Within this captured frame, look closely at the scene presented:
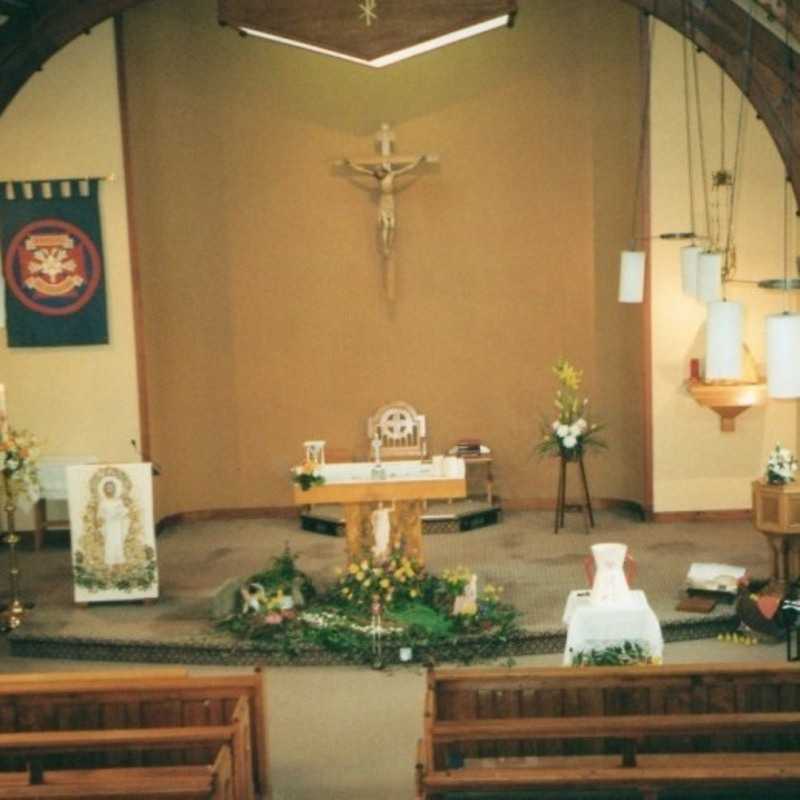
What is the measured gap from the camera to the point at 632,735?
19.1ft

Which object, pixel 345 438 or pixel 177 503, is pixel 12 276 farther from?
pixel 345 438

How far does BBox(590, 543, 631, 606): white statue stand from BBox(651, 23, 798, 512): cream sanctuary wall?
13.2 feet

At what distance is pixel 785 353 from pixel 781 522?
329 centimetres

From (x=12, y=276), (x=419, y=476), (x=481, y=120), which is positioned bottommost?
(x=419, y=476)

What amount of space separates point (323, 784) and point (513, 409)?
624 centimetres

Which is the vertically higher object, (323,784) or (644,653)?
A: (644,653)

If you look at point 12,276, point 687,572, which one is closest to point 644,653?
point 687,572

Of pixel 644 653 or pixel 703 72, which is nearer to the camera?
pixel 644 653

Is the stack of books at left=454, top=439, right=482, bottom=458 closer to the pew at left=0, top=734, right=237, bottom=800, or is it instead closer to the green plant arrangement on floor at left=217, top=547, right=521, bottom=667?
the green plant arrangement on floor at left=217, top=547, right=521, bottom=667

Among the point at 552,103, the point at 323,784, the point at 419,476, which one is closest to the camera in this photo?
the point at 323,784

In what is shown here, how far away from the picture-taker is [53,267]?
39.6 ft

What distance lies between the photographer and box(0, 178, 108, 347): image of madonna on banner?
12.0 meters

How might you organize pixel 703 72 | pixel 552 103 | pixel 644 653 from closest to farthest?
pixel 644 653
pixel 703 72
pixel 552 103

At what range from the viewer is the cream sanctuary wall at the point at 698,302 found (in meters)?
11.7
